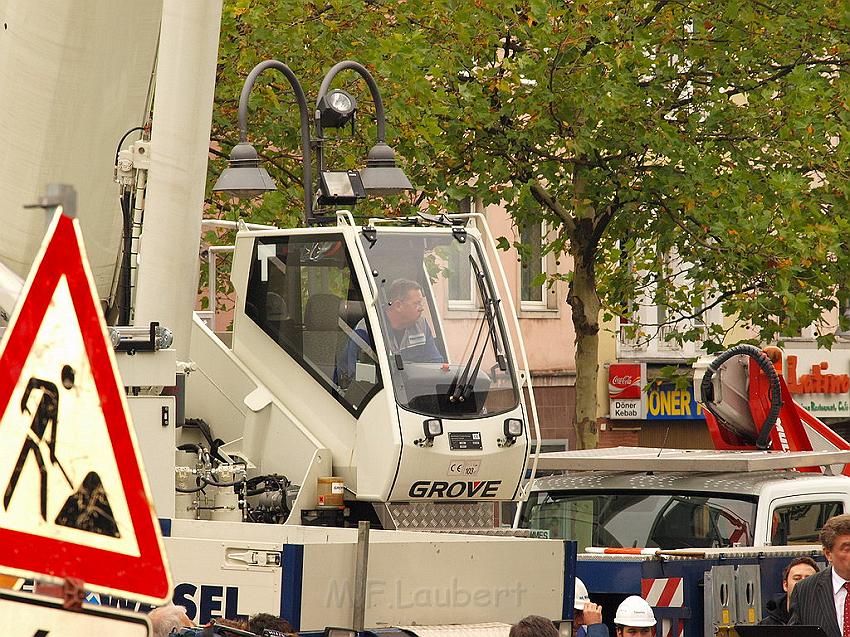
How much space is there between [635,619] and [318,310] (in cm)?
251

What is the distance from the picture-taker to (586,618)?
340 inches

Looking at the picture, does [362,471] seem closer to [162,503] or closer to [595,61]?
[162,503]

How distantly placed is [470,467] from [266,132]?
349 inches

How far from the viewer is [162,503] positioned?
25.6ft

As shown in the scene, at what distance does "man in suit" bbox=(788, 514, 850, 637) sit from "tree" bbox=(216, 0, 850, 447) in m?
9.94

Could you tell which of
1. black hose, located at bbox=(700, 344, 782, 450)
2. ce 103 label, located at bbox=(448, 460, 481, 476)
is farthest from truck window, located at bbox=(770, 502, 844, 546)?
ce 103 label, located at bbox=(448, 460, 481, 476)

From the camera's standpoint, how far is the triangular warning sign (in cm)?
333

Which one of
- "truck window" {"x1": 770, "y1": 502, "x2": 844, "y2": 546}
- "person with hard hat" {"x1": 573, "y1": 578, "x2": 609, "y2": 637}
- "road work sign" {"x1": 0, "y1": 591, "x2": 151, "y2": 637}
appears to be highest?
"truck window" {"x1": 770, "y1": 502, "x2": 844, "y2": 546}

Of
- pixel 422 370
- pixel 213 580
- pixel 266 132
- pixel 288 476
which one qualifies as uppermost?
pixel 266 132

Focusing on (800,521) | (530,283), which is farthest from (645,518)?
(530,283)

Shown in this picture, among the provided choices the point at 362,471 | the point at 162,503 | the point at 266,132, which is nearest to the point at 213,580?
the point at 162,503

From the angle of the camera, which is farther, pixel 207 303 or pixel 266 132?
pixel 266 132

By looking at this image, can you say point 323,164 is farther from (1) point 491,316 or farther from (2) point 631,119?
(2) point 631,119
